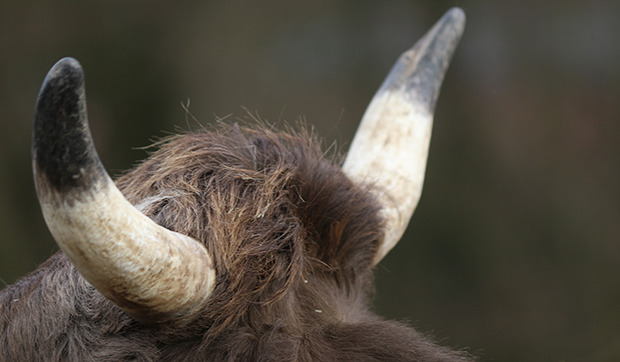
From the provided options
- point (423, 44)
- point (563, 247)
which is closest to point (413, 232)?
point (563, 247)

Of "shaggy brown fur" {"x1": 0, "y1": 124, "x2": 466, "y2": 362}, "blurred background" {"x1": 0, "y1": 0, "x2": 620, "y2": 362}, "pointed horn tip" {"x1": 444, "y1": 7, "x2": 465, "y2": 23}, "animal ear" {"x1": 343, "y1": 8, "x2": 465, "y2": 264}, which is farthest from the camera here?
"blurred background" {"x1": 0, "y1": 0, "x2": 620, "y2": 362}

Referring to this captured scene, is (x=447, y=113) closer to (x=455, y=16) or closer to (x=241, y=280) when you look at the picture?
(x=455, y=16)

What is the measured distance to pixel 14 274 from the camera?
11.6ft

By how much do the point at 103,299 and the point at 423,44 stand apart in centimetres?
184

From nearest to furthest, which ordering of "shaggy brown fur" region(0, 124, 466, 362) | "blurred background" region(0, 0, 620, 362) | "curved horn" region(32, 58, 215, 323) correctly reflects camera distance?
"curved horn" region(32, 58, 215, 323), "shaggy brown fur" region(0, 124, 466, 362), "blurred background" region(0, 0, 620, 362)

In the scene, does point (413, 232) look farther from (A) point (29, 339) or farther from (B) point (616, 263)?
(A) point (29, 339)

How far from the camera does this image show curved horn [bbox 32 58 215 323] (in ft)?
2.05

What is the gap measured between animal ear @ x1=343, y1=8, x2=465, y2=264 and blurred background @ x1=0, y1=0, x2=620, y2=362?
162 cm

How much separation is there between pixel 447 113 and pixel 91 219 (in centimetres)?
358

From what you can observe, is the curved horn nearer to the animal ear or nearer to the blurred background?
the animal ear

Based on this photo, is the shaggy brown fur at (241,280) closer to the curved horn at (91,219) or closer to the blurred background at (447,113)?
the curved horn at (91,219)

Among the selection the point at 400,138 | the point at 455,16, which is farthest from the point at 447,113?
the point at 400,138

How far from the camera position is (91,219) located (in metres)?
0.67

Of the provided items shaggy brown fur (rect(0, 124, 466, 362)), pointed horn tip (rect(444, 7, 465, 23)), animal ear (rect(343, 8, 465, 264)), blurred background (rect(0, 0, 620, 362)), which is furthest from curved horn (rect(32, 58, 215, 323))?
blurred background (rect(0, 0, 620, 362))
